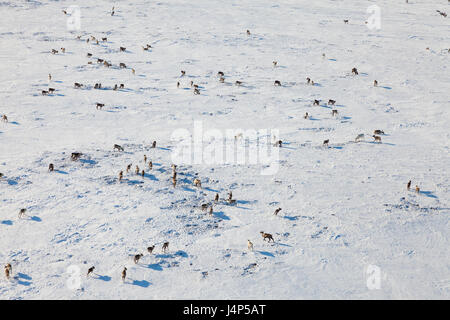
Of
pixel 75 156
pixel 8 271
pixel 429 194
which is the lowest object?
pixel 8 271

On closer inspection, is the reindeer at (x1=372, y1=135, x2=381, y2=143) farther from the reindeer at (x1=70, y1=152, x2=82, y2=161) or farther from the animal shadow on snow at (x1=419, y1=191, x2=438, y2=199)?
the reindeer at (x1=70, y1=152, x2=82, y2=161)

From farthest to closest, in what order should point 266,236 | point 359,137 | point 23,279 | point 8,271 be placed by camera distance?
point 359,137
point 266,236
point 23,279
point 8,271

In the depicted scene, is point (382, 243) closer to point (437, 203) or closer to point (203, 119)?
point (437, 203)

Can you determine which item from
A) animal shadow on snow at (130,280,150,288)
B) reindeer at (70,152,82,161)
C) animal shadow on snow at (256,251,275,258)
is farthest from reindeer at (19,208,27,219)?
animal shadow on snow at (256,251,275,258)

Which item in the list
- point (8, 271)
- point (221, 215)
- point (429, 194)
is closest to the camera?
point (8, 271)

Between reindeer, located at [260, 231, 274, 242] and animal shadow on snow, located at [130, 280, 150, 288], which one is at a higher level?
reindeer, located at [260, 231, 274, 242]

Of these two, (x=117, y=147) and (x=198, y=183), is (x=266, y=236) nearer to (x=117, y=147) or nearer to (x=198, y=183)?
(x=198, y=183)

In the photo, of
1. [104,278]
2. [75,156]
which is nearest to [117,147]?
[75,156]

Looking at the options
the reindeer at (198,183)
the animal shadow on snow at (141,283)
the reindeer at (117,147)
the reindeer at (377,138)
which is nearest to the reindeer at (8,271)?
the animal shadow on snow at (141,283)

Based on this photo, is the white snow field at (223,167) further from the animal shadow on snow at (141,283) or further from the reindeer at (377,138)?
the reindeer at (377,138)

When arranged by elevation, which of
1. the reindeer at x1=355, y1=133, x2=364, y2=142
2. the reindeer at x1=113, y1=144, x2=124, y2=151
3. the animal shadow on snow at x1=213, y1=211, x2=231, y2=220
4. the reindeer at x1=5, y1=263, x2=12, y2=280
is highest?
the reindeer at x1=355, y1=133, x2=364, y2=142
